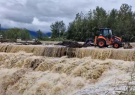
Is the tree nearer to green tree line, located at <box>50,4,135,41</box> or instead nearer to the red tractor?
green tree line, located at <box>50,4,135,41</box>

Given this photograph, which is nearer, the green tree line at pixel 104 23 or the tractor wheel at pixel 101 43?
the tractor wheel at pixel 101 43

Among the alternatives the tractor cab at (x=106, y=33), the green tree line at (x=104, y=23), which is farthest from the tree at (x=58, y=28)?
the tractor cab at (x=106, y=33)

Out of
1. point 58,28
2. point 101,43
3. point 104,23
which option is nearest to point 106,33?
point 101,43

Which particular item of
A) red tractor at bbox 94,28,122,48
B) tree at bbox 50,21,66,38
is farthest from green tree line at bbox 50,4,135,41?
red tractor at bbox 94,28,122,48

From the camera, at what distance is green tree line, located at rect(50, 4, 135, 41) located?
27.1 metres

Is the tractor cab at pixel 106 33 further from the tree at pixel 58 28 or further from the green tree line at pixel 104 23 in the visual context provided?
the tree at pixel 58 28

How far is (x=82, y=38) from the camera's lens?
3030cm

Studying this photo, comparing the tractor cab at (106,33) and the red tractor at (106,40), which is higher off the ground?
the tractor cab at (106,33)

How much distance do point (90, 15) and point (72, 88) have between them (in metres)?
28.0

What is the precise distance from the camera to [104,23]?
2883 centimetres

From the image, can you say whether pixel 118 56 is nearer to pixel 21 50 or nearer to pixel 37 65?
pixel 37 65

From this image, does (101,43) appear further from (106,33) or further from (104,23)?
(104,23)

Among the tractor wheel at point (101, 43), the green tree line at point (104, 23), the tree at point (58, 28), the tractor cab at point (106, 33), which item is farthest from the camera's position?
the tree at point (58, 28)

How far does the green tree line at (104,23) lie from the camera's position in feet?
88.8
